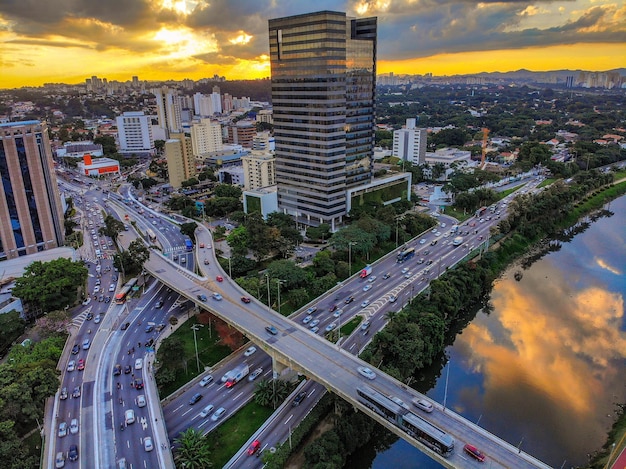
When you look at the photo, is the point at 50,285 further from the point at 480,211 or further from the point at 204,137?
the point at 204,137

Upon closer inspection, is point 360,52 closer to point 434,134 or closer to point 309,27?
point 309,27

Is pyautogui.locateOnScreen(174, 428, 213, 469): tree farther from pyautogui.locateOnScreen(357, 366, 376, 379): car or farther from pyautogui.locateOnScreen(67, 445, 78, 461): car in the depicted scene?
pyautogui.locateOnScreen(357, 366, 376, 379): car

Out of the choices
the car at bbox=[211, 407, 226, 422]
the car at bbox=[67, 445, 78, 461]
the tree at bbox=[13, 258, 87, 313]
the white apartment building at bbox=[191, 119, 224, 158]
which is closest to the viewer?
the car at bbox=[67, 445, 78, 461]

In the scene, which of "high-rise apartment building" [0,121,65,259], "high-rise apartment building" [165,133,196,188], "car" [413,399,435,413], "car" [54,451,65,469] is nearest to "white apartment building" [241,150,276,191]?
"high-rise apartment building" [165,133,196,188]

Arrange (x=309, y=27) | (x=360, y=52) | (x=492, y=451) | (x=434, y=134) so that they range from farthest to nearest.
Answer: (x=434, y=134) → (x=360, y=52) → (x=309, y=27) → (x=492, y=451)

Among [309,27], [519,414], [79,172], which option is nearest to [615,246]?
[519,414]

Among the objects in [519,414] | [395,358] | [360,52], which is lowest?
[519,414]

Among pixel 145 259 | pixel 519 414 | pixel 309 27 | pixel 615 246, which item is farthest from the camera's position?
pixel 615 246
